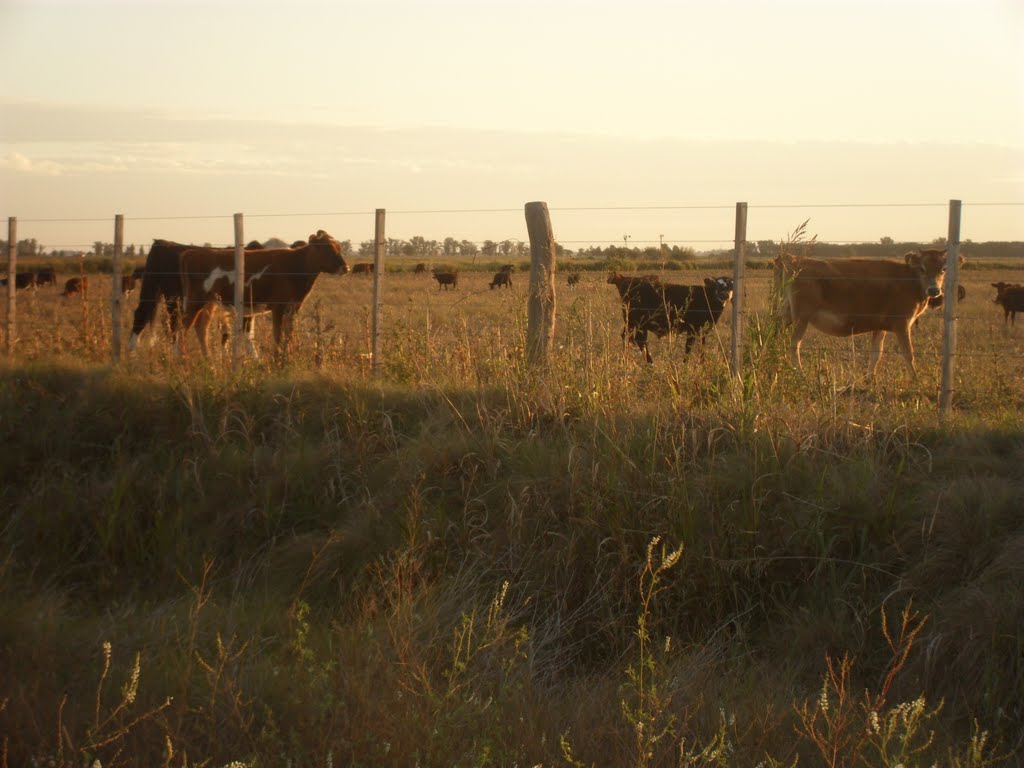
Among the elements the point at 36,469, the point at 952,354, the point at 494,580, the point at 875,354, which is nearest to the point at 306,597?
the point at 494,580

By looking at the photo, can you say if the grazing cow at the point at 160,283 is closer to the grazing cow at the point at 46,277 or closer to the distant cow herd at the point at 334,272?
the distant cow herd at the point at 334,272

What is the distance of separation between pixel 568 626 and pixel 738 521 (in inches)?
43.7

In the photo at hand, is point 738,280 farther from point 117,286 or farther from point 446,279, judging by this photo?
point 446,279

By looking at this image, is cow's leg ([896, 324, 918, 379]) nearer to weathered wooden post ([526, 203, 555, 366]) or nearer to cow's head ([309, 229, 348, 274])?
weathered wooden post ([526, 203, 555, 366])

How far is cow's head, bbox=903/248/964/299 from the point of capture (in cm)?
1262

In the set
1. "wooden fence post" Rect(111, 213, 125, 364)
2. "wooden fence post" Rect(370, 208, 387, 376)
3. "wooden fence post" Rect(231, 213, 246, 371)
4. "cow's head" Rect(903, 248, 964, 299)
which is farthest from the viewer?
"cow's head" Rect(903, 248, 964, 299)

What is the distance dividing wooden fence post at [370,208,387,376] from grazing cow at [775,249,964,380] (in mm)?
5548

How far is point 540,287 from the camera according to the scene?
8.34m

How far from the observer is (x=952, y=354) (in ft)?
27.5

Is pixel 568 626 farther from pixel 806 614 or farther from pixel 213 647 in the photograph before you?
Answer: pixel 213 647

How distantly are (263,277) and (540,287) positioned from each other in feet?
20.2

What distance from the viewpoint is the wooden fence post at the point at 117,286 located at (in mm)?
11428

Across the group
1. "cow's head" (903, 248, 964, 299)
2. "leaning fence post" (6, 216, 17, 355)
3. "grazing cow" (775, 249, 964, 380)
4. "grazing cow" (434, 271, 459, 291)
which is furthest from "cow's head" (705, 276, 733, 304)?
"grazing cow" (434, 271, 459, 291)

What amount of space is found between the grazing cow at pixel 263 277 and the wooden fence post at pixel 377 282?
333cm
